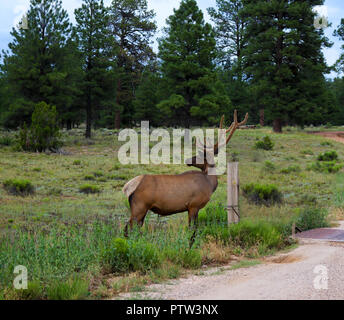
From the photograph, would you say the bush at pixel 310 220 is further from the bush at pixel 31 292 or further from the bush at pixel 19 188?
the bush at pixel 19 188

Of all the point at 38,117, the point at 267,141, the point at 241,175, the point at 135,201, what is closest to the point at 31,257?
the point at 135,201

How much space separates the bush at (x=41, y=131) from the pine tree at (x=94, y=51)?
6583mm

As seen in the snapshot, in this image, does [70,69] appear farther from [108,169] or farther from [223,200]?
[223,200]

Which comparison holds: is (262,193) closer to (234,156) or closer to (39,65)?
(234,156)

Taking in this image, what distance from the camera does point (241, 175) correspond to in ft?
67.2

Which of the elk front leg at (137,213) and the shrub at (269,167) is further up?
the elk front leg at (137,213)

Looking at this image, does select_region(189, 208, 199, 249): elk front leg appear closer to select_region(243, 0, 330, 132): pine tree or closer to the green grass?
the green grass

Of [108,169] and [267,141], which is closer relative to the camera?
[108,169]

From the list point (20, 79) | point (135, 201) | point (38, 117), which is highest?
point (20, 79)

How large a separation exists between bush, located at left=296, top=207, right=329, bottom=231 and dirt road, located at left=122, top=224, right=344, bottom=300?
97.4 inches

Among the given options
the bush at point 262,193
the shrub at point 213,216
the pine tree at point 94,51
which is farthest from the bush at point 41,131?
the shrub at point 213,216

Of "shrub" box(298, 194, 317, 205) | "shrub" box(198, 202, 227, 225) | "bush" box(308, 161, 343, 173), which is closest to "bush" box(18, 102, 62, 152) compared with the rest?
"bush" box(308, 161, 343, 173)

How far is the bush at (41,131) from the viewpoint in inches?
1075

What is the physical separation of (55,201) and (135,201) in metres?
7.44
